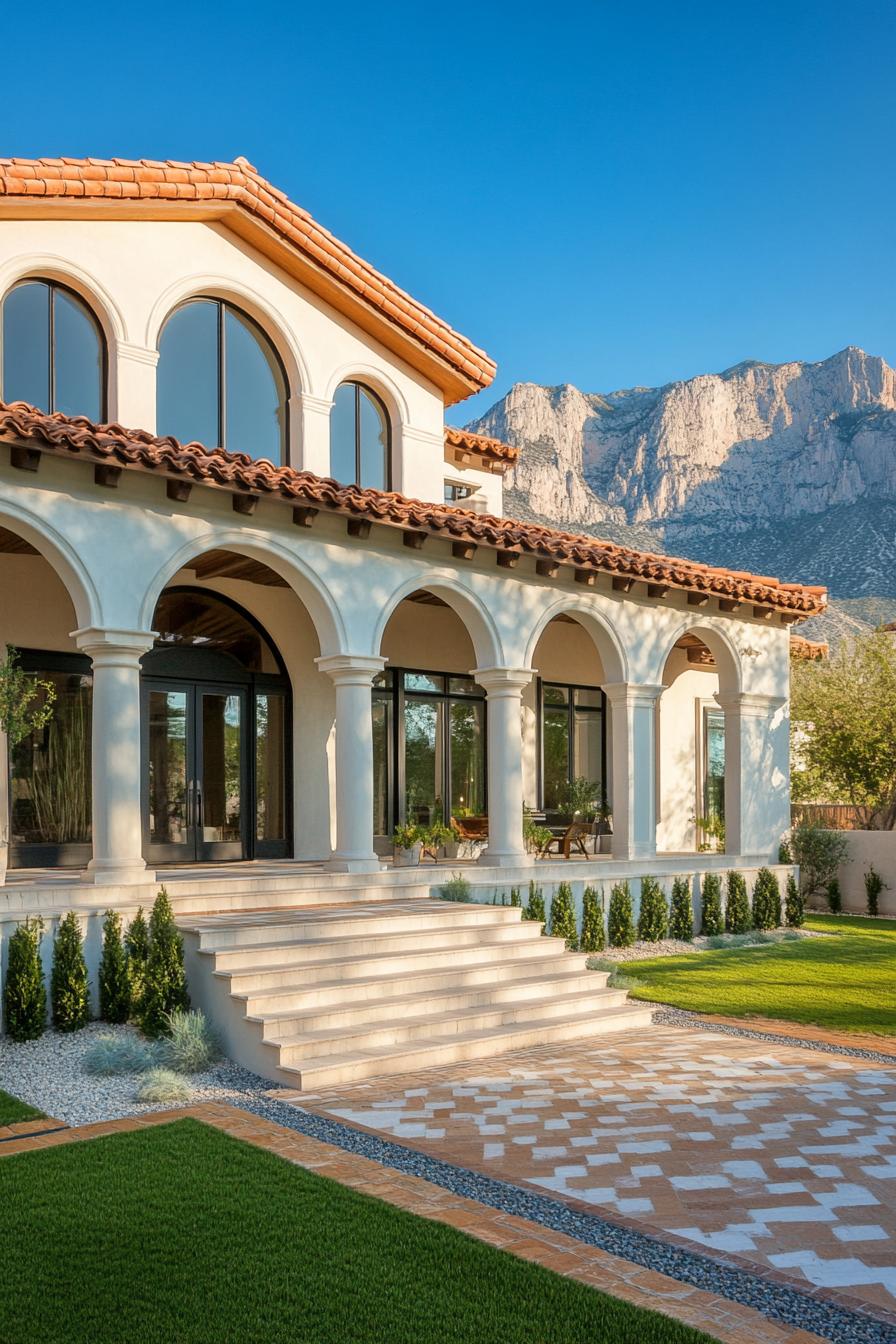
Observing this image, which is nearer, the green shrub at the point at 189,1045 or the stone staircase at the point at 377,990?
the green shrub at the point at 189,1045

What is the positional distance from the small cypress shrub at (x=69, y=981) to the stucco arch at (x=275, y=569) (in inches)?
126

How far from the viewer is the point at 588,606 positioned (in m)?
16.4

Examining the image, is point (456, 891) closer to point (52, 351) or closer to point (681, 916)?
point (681, 916)

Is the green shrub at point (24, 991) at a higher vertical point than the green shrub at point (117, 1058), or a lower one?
higher

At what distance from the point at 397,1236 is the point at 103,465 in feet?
26.7

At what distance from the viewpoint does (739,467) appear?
74.9 m

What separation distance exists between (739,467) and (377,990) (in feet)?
227

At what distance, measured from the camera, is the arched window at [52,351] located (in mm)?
13306

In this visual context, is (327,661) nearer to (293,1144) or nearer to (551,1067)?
(551,1067)

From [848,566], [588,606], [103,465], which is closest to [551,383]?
[848,566]

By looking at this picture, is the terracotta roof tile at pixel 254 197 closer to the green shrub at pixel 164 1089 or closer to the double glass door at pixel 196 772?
the double glass door at pixel 196 772

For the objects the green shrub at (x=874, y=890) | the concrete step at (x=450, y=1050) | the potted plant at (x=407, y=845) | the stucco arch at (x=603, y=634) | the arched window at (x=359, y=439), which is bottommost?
the green shrub at (x=874, y=890)

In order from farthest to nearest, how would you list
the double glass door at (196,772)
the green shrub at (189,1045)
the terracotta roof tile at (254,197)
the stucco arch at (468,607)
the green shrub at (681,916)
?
1. the green shrub at (681,916)
2. the double glass door at (196,772)
3. the stucco arch at (468,607)
4. the terracotta roof tile at (254,197)
5. the green shrub at (189,1045)

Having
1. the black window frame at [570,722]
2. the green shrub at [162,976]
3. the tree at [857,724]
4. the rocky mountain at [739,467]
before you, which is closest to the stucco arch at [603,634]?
the black window frame at [570,722]
